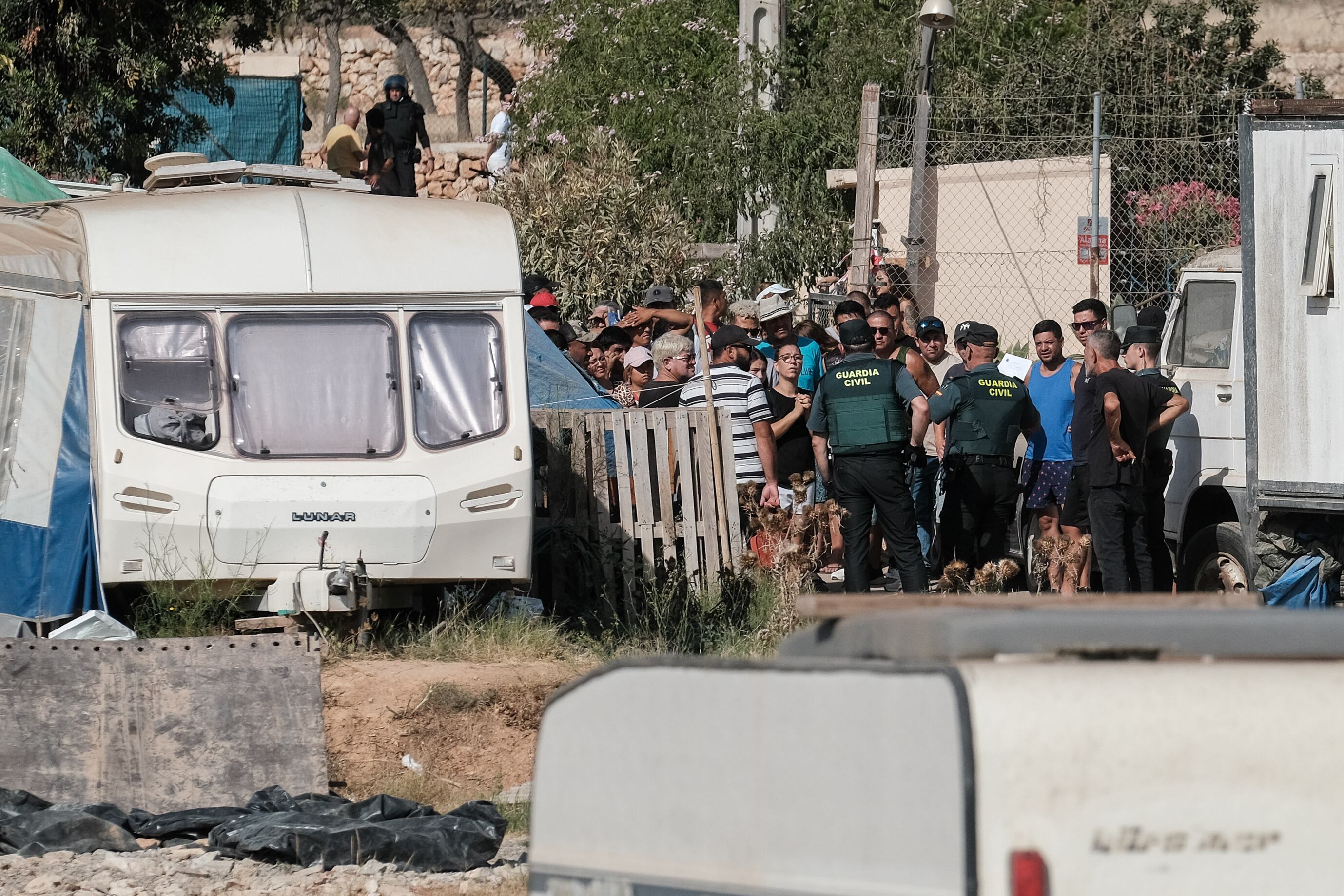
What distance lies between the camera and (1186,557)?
10.9 metres

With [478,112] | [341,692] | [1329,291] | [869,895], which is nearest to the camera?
[869,895]

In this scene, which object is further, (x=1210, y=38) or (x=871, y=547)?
(x=1210, y=38)

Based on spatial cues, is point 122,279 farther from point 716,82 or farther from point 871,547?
point 716,82

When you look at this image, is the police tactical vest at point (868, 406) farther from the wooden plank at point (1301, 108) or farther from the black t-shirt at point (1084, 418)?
the wooden plank at point (1301, 108)

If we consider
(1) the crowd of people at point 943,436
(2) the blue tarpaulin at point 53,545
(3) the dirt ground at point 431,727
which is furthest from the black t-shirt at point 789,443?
(2) the blue tarpaulin at point 53,545

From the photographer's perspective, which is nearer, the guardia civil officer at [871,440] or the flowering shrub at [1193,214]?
the guardia civil officer at [871,440]

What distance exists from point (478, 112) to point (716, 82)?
42.0 ft

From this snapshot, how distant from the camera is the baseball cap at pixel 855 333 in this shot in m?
10.1

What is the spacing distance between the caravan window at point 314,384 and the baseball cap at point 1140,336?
4.39 metres

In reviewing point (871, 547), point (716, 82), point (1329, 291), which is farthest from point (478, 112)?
point (1329, 291)

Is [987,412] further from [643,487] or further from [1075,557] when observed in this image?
[643,487]

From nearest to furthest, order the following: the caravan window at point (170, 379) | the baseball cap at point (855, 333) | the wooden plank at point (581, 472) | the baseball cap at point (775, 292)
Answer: the caravan window at point (170, 379)
the baseball cap at point (855, 333)
the wooden plank at point (581, 472)
the baseball cap at point (775, 292)

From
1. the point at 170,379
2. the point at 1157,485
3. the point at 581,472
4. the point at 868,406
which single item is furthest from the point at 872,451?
the point at 170,379

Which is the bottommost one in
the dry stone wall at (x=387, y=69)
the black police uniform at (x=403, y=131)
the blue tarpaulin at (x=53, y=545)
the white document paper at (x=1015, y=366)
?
the blue tarpaulin at (x=53, y=545)
